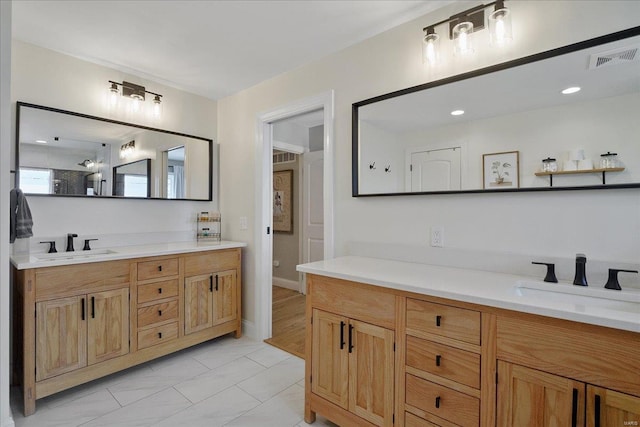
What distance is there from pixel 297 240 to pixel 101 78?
2.87 meters

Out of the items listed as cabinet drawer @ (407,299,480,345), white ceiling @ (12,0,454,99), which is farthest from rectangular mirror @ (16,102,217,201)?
cabinet drawer @ (407,299,480,345)

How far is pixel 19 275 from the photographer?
1943 mm

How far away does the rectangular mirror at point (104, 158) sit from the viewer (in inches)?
86.3

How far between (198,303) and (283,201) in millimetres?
2319

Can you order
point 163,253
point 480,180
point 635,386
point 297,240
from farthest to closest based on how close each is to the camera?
point 297,240
point 163,253
point 480,180
point 635,386

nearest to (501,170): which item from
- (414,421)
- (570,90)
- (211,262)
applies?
(570,90)

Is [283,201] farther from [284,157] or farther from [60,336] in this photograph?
[60,336]

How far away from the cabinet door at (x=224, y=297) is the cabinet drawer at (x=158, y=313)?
14.1 inches

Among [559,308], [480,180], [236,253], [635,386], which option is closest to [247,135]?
[236,253]

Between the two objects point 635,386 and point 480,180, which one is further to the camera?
point 480,180

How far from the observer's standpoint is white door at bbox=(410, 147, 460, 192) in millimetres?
1764

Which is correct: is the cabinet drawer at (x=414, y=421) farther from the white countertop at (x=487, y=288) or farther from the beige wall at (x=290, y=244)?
the beige wall at (x=290, y=244)

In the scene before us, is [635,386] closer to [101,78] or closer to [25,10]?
[25,10]

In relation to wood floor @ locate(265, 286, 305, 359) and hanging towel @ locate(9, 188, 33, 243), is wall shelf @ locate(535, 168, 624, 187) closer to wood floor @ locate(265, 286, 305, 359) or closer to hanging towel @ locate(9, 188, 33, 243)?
Result: wood floor @ locate(265, 286, 305, 359)
